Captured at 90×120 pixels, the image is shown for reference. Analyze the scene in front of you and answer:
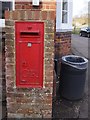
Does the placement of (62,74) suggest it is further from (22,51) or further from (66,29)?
(66,29)

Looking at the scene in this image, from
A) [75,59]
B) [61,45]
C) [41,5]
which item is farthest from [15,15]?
[61,45]

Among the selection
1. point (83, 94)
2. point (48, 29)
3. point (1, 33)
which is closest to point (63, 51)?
point (83, 94)

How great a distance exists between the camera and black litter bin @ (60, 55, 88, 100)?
613 centimetres

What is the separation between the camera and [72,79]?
20.3 ft

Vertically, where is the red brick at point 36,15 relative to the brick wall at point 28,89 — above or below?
above

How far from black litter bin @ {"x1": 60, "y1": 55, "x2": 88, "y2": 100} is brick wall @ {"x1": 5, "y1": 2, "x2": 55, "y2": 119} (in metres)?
1.19

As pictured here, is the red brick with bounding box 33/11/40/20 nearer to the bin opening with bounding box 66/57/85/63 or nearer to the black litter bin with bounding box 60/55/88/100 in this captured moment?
the black litter bin with bounding box 60/55/88/100

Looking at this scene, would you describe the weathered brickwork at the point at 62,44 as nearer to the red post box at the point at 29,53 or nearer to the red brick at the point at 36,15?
the red post box at the point at 29,53

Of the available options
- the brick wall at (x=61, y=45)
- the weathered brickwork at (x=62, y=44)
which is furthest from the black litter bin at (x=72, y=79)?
the weathered brickwork at (x=62, y=44)

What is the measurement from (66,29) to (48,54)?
3.36 metres

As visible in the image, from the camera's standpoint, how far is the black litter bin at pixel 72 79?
6.13 m

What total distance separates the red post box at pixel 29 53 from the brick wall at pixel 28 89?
67mm

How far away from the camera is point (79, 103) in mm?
6168

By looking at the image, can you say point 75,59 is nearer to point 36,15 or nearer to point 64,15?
point 64,15
